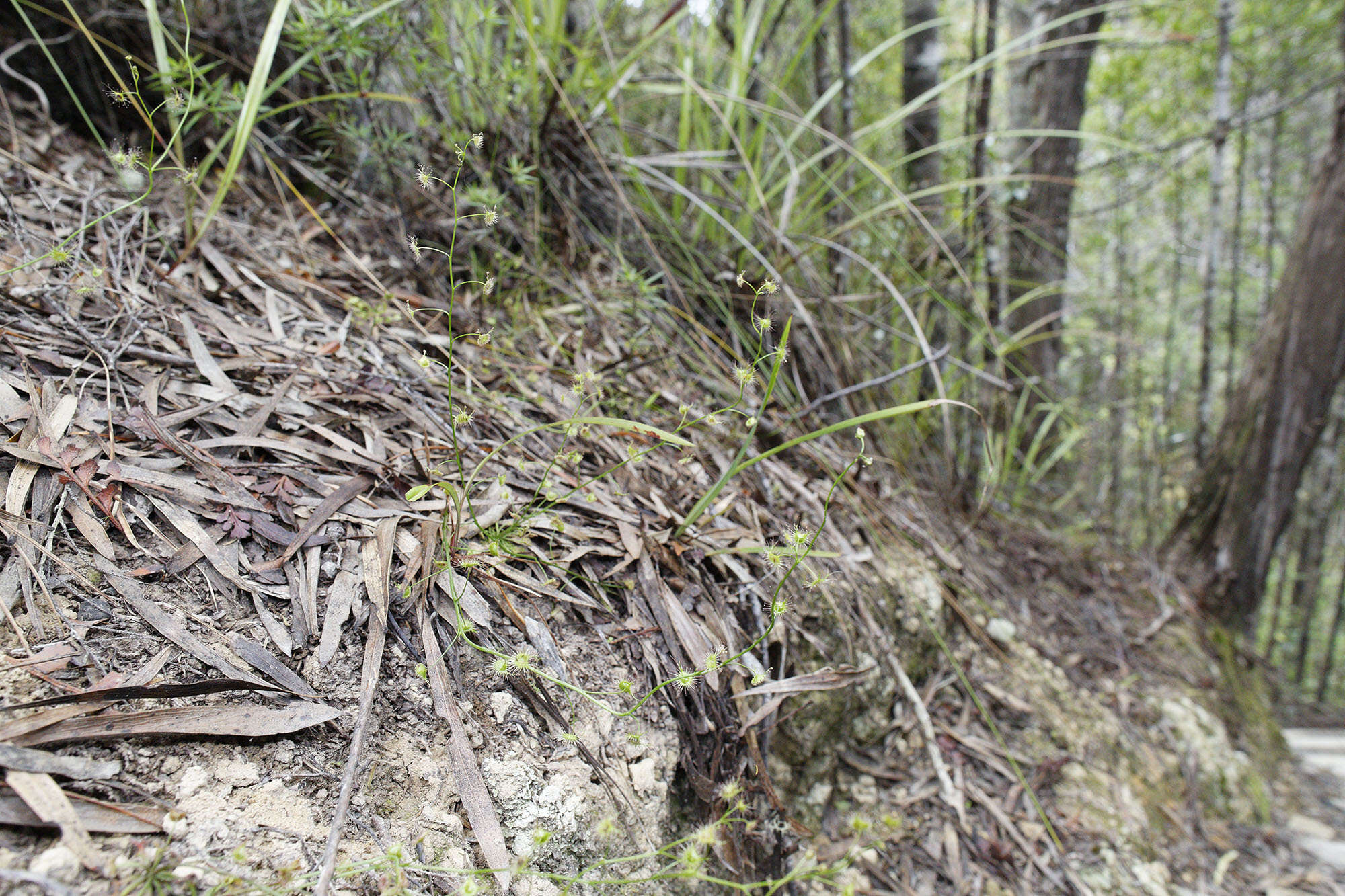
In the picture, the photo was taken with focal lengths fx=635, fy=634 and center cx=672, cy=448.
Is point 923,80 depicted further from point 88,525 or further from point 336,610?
point 88,525

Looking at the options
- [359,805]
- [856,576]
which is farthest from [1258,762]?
[359,805]

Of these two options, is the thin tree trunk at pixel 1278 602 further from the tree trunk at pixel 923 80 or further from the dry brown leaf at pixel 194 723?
the dry brown leaf at pixel 194 723

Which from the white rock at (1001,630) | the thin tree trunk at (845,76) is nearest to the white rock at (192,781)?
the white rock at (1001,630)

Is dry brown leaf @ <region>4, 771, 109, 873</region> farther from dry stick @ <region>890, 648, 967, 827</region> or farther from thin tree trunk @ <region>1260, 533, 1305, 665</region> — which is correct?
thin tree trunk @ <region>1260, 533, 1305, 665</region>

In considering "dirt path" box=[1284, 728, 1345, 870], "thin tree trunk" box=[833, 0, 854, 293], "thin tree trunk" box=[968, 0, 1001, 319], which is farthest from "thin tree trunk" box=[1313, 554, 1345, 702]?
"thin tree trunk" box=[833, 0, 854, 293]

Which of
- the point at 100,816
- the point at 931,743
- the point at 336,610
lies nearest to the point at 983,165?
the point at 931,743

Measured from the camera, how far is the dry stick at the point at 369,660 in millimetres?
672

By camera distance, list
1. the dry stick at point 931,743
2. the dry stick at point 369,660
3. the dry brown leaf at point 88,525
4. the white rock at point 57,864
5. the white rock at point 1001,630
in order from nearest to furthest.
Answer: the white rock at point 57,864, the dry stick at point 369,660, the dry brown leaf at point 88,525, the dry stick at point 931,743, the white rock at point 1001,630

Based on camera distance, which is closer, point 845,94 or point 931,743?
point 931,743

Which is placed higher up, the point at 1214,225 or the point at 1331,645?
the point at 1214,225

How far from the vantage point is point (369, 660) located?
84cm

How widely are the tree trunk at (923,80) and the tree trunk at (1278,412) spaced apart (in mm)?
1995

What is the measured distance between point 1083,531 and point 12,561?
147 inches

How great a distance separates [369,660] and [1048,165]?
371 centimetres
